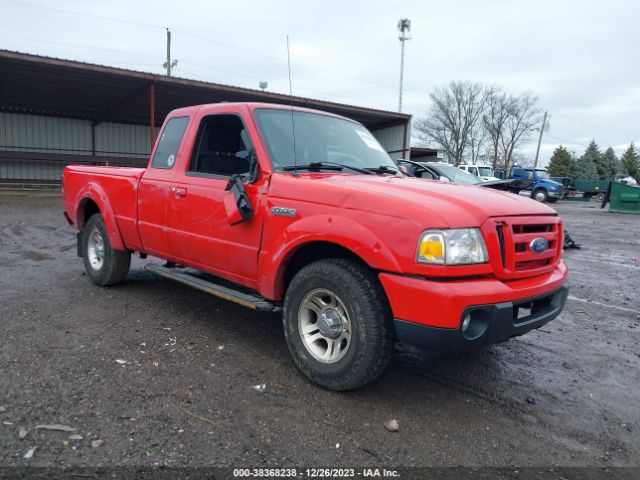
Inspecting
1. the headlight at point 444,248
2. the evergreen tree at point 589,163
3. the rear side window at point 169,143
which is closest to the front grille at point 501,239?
the headlight at point 444,248

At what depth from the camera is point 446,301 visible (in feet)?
8.47

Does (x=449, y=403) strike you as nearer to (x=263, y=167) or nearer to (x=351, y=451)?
(x=351, y=451)

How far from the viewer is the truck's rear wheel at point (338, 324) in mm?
2844

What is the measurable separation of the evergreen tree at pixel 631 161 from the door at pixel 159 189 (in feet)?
229

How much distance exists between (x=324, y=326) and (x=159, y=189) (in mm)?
2282

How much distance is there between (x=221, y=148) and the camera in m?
4.14

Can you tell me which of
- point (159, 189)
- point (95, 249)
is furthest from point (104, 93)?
point (159, 189)

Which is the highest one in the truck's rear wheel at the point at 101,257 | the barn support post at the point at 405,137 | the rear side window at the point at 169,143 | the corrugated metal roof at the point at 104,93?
the corrugated metal roof at the point at 104,93

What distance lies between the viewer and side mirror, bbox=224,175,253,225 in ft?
11.6

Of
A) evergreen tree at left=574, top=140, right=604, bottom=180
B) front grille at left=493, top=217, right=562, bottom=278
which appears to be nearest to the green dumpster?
front grille at left=493, top=217, right=562, bottom=278

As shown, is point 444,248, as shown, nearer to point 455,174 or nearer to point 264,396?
point 264,396

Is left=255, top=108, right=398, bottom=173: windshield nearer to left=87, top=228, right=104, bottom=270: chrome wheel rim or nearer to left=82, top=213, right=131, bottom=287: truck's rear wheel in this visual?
left=82, top=213, right=131, bottom=287: truck's rear wheel

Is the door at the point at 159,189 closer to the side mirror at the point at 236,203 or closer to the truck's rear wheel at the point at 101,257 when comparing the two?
the truck's rear wheel at the point at 101,257

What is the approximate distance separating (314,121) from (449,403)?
2.53 meters
